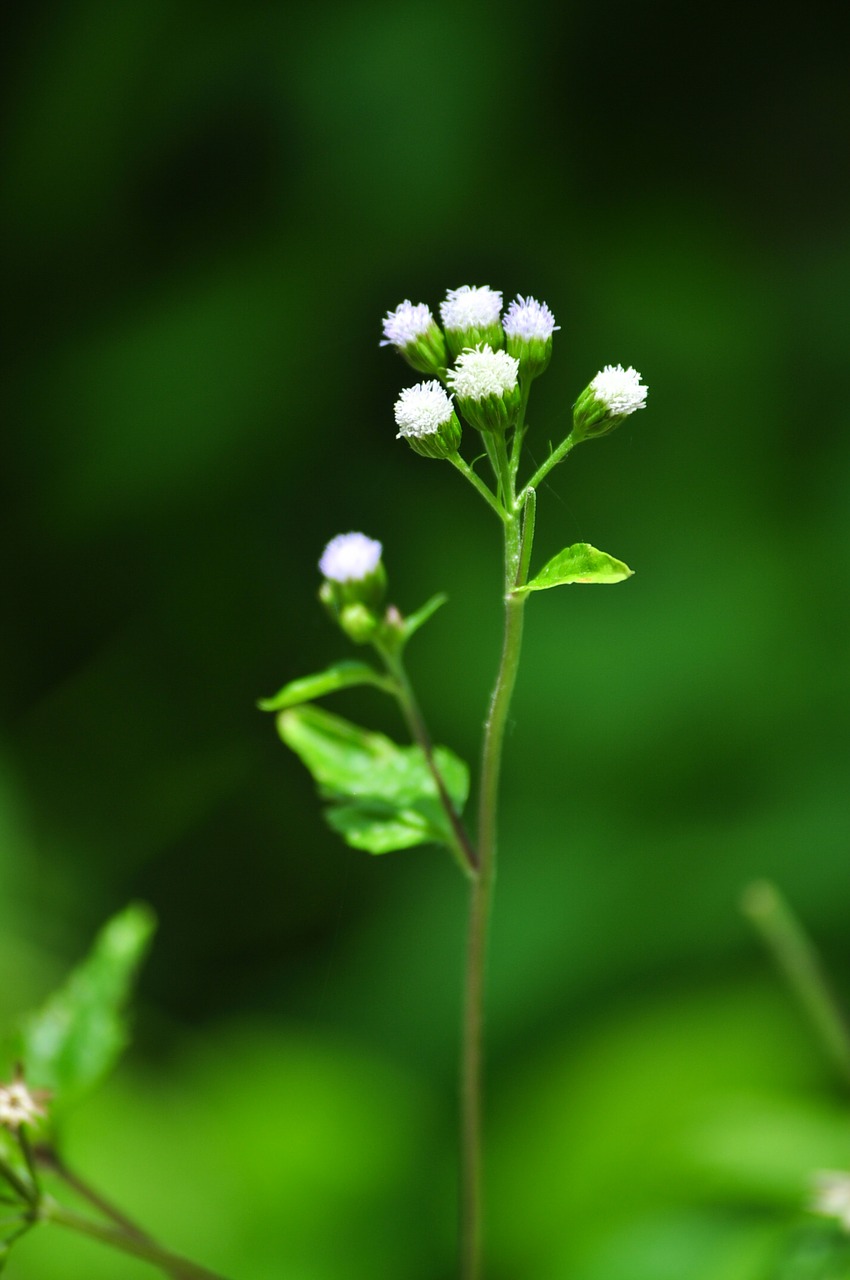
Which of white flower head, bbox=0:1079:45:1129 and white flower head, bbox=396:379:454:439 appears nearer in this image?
white flower head, bbox=396:379:454:439

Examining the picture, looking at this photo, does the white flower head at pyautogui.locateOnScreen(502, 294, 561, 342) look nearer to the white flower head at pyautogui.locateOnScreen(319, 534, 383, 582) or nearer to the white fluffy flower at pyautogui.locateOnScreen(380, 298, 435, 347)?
the white fluffy flower at pyautogui.locateOnScreen(380, 298, 435, 347)

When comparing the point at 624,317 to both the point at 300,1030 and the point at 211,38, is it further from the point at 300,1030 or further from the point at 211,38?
the point at 300,1030

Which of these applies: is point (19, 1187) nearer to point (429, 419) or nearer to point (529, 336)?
point (429, 419)

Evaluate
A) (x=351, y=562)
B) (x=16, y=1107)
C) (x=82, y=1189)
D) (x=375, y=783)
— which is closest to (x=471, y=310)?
(x=351, y=562)

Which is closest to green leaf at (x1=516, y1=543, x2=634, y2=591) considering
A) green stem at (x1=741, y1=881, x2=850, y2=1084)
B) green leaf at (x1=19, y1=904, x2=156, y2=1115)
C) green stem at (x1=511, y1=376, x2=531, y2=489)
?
green stem at (x1=511, y1=376, x2=531, y2=489)

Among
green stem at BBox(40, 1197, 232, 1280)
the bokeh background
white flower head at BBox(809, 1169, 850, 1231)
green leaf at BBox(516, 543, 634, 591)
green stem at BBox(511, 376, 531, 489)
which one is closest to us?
green leaf at BBox(516, 543, 634, 591)

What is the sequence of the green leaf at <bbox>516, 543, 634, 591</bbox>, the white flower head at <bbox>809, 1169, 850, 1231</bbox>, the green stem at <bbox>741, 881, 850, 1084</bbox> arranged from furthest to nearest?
the green stem at <bbox>741, 881, 850, 1084</bbox> → the white flower head at <bbox>809, 1169, 850, 1231</bbox> → the green leaf at <bbox>516, 543, 634, 591</bbox>

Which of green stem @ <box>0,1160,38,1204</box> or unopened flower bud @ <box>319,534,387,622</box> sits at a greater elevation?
unopened flower bud @ <box>319,534,387,622</box>
